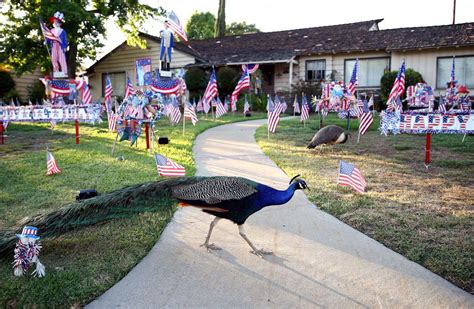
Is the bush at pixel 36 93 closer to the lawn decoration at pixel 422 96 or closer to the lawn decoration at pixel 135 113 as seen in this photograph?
the lawn decoration at pixel 135 113

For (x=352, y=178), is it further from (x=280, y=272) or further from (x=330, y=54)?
(x=330, y=54)

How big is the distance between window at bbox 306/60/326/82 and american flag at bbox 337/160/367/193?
18.5m

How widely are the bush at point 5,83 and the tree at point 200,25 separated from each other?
22.2 metres

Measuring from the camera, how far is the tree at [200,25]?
1775 inches

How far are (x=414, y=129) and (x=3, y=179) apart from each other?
312 inches

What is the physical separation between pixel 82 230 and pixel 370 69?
854 inches

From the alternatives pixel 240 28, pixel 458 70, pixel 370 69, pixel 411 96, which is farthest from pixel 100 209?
pixel 240 28

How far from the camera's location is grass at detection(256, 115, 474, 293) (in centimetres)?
417

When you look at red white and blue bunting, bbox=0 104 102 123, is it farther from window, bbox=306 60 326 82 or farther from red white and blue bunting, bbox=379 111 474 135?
window, bbox=306 60 326 82

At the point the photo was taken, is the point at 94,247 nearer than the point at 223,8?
Yes

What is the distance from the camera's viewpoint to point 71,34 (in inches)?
888

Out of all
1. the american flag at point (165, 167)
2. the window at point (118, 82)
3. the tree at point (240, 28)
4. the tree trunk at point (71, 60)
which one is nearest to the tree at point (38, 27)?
the tree trunk at point (71, 60)

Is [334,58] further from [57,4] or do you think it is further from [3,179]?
[3,179]

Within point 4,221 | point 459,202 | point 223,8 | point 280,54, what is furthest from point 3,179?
point 223,8
